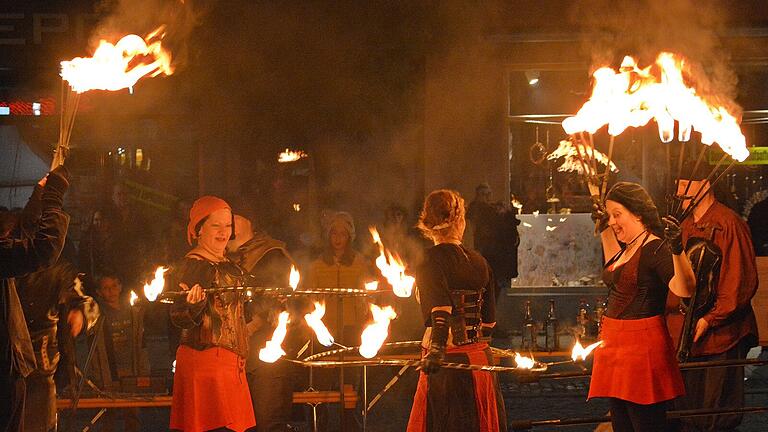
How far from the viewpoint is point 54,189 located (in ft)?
18.1

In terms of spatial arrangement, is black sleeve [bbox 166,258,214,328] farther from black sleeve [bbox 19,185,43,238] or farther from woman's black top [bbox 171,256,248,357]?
black sleeve [bbox 19,185,43,238]

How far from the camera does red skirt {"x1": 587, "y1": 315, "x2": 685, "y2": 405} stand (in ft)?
19.0

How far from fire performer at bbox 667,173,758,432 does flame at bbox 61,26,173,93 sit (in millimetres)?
3955

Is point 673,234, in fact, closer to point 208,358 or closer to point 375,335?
point 375,335

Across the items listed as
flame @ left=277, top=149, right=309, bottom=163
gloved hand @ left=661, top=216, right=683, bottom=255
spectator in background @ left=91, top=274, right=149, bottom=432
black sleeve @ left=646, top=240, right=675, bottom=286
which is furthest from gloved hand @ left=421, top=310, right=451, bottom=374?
flame @ left=277, top=149, right=309, bottom=163

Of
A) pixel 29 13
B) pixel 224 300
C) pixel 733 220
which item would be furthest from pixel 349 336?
pixel 29 13

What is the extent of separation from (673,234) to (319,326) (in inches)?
83.8

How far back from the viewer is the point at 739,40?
547 inches

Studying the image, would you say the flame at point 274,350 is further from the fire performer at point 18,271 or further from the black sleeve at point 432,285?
the fire performer at point 18,271

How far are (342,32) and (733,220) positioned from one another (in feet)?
25.6

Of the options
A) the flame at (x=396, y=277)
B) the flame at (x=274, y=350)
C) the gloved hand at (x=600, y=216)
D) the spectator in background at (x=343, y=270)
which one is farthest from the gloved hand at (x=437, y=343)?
the spectator in background at (x=343, y=270)

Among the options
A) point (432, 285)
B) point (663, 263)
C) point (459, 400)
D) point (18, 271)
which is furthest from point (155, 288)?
point (663, 263)

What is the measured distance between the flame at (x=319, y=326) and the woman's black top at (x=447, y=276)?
612 mm

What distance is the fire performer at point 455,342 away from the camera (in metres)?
6.11
